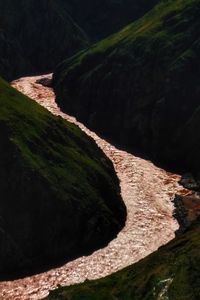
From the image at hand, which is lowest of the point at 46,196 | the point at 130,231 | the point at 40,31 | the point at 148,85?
the point at 130,231

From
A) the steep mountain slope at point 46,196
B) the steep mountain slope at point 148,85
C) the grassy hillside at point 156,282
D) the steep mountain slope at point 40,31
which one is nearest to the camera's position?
the grassy hillside at point 156,282

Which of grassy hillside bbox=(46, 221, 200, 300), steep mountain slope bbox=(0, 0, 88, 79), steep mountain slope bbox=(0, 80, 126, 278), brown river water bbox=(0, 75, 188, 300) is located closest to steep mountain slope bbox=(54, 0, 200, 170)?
brown river water bbox=(0, 75, 188, 300)

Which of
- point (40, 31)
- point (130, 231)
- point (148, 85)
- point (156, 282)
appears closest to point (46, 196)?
point (130, 231)

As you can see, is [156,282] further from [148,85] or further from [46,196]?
[148,85]

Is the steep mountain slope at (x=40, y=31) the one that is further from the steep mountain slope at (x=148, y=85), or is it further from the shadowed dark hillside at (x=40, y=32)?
the steep mountain slope at (x=148, y=85)

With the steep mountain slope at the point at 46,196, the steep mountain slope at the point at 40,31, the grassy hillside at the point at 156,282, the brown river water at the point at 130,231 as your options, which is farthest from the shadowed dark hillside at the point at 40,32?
the grassy hillside at the point at 156,282

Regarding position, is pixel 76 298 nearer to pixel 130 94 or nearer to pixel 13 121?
pixel 13 121
